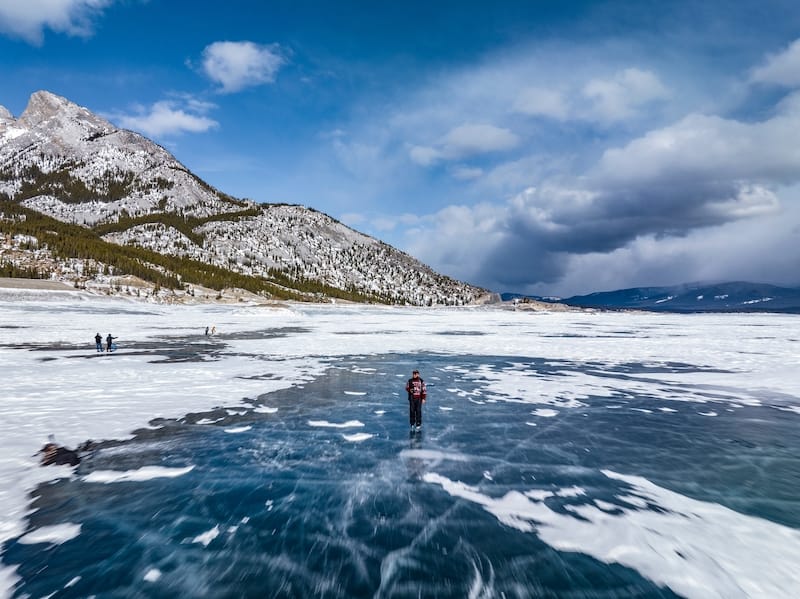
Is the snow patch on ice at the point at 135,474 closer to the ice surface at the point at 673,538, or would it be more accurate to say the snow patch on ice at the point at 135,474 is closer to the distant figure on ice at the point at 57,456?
the distant figure on ice at the point at 57,456

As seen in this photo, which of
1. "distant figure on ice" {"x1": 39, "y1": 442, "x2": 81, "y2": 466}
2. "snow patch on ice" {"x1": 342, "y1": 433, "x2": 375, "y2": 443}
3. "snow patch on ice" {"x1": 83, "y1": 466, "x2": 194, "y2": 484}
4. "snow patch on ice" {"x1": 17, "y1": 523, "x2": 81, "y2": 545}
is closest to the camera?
"snow patch on ice" {"x1": 17, "y1": 523, "x2": 81, "y2": 545}

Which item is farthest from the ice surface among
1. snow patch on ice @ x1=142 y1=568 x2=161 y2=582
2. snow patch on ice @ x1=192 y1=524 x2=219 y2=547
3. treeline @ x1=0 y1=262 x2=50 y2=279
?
treeline @ x1=0 y1=262 x2=50 y2=279

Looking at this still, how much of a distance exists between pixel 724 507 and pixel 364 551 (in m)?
7.69

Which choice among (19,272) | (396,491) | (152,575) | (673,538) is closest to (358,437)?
(396,491)

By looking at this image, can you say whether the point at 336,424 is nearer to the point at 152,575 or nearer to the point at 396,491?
the point at 396,491

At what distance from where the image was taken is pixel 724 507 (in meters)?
8.96

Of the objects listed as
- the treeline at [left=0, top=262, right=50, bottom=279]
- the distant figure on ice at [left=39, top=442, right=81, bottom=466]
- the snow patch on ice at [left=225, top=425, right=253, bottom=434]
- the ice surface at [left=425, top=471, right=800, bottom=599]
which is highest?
the treeline at [left=0, top=262, right=50, bottom=279]

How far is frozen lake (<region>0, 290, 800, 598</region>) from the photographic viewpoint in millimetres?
6742

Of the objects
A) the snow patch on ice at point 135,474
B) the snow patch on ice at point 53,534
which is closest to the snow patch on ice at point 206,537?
the snow patch on ice at point 53,534

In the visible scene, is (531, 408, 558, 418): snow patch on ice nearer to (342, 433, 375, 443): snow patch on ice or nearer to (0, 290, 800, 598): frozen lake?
(0, 290, 800, 598): frozen lake

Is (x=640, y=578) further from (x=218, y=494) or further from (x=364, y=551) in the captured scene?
(x=218, y=494)

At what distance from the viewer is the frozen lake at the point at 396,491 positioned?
6.74 metres

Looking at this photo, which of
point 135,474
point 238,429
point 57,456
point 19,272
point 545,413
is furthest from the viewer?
point 19,272

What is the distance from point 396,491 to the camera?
32.2ft
